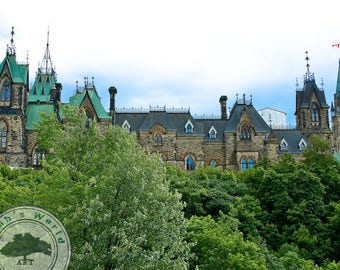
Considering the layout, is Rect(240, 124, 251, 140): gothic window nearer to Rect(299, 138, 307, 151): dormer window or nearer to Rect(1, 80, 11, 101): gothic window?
Rect(299, 138, 307, 151): dormer window

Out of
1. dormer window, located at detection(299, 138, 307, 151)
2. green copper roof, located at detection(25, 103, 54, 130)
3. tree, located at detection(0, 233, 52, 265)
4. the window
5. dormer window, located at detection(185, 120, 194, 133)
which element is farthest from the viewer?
dormer window, located at detection(299, 138, 307, 151)

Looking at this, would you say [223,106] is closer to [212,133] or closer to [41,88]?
[212,133]

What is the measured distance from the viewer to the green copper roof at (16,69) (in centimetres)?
6044

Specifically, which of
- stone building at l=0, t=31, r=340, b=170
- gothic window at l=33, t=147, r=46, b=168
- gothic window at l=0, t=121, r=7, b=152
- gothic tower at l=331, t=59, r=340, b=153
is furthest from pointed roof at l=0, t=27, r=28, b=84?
gothic tower at l=331, t=59, r=340, b=153

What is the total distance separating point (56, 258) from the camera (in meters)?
15.3

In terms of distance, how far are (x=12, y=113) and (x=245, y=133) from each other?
25.5 metres

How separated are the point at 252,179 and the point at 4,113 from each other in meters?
28.0

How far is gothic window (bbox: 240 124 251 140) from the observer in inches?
2450

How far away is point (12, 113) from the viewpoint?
59.2m

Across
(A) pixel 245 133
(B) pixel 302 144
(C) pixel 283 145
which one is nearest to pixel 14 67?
(A) pixel 245 133

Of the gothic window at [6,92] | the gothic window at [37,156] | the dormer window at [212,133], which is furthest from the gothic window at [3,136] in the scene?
the dormer window at [212,133]

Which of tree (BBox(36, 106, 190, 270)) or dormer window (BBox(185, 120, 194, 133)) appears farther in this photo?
dormer window (BBox(185, 120, 194, 133))

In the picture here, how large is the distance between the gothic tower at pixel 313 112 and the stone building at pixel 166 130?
220 cm

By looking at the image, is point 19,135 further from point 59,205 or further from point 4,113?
point 59,205
